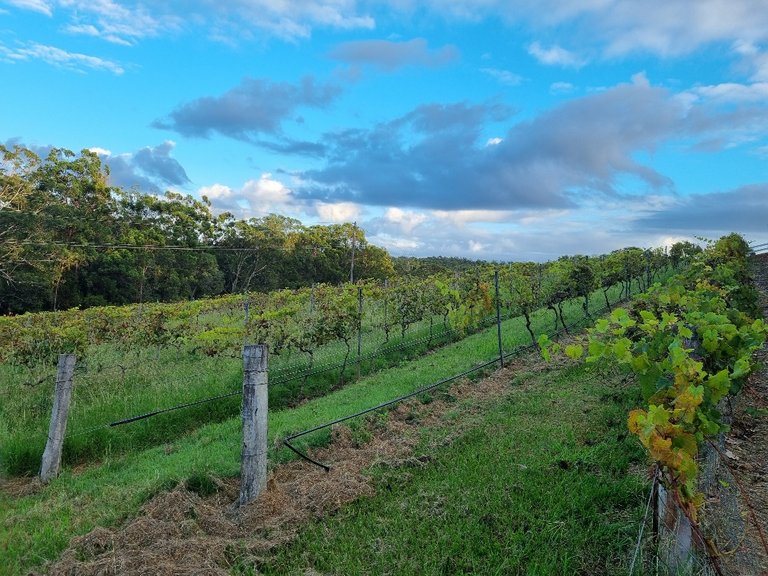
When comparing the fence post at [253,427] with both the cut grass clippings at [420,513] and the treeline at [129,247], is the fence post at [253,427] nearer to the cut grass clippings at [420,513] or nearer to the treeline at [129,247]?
the cut grass clippings at [420,513]

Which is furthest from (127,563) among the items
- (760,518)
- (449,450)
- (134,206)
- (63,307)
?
(134,206)

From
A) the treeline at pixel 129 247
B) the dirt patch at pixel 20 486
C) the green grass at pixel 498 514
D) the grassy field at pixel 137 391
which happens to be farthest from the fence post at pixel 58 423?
the treeline at pixel 129 247

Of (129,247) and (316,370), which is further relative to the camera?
(129,247)

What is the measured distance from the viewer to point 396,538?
3686 millimetres

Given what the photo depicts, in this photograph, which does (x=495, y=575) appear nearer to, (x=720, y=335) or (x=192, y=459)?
(x=720, y=335)

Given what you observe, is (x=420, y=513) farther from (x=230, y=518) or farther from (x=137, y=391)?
(x=137, y=391)

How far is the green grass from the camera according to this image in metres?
3.36

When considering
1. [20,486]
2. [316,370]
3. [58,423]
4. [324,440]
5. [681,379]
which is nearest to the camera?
[681,379]

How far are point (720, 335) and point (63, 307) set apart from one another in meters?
42.0

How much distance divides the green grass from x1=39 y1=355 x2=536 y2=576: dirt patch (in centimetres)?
17

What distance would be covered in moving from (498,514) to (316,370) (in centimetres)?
650

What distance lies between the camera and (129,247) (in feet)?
126

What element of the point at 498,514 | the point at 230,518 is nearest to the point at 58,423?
the point at 230,518

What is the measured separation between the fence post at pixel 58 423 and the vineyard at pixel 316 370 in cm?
28
